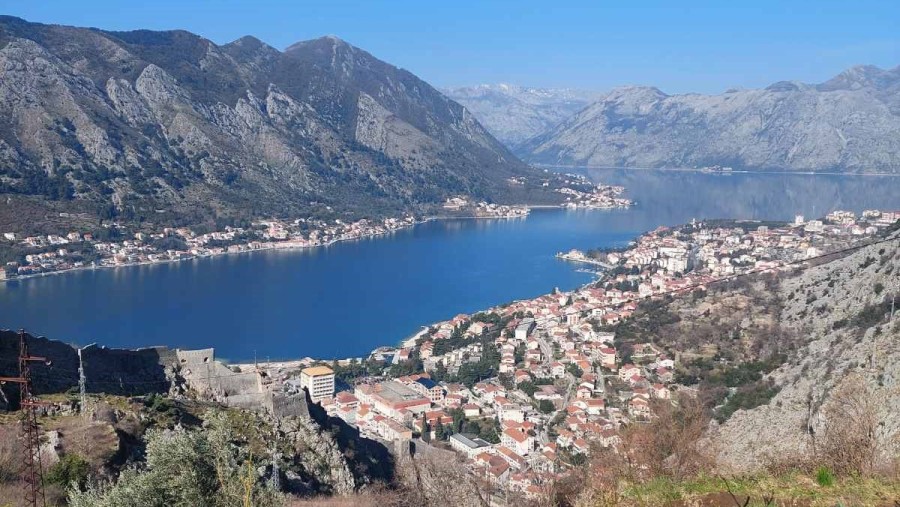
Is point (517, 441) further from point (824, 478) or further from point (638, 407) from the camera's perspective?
point (824, 478)

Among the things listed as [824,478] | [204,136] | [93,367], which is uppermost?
[204,136]

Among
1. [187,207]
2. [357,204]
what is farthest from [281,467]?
[357,204]

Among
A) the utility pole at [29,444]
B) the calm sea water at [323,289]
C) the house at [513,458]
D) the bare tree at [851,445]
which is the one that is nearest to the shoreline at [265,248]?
the calm sea water at [323,289]

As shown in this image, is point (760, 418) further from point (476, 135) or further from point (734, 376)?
point (476, 135)

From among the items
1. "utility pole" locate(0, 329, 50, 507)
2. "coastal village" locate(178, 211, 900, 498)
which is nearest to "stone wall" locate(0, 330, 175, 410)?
"coastal village" locate(178, 211, 900, 498)

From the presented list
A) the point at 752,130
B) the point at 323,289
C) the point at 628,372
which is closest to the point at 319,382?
the point at 628,372
